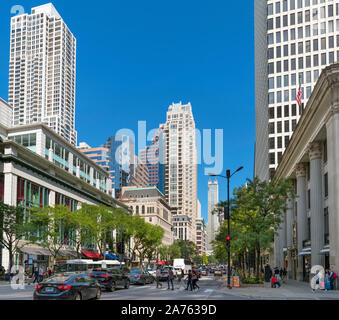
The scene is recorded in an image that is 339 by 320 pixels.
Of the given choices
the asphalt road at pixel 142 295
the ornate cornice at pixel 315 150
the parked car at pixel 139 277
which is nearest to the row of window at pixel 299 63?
the ornate cornice at pixel 315 150

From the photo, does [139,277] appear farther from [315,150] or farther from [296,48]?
[296,48]

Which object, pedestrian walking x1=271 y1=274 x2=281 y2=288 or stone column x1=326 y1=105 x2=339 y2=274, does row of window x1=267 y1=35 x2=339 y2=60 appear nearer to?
stone column x1=326 y1=105 x2=339 y2=274

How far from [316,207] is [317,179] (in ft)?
9.27

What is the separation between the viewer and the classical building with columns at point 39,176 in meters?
57.5

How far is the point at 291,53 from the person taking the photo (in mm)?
86500

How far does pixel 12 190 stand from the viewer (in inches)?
2271

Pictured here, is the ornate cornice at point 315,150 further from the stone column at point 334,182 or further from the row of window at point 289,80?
the row of window at point 289,80

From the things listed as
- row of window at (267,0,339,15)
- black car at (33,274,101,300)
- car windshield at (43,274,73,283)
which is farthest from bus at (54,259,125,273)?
row of window at (267,0,339,15)

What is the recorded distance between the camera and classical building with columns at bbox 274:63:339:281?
35.7 metres

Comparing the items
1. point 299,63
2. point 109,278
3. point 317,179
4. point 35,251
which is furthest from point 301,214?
point 299,63

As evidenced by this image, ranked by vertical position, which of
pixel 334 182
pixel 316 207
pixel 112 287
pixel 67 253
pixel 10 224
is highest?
pixel 334 182

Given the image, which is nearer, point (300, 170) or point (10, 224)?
point (10, 224)
